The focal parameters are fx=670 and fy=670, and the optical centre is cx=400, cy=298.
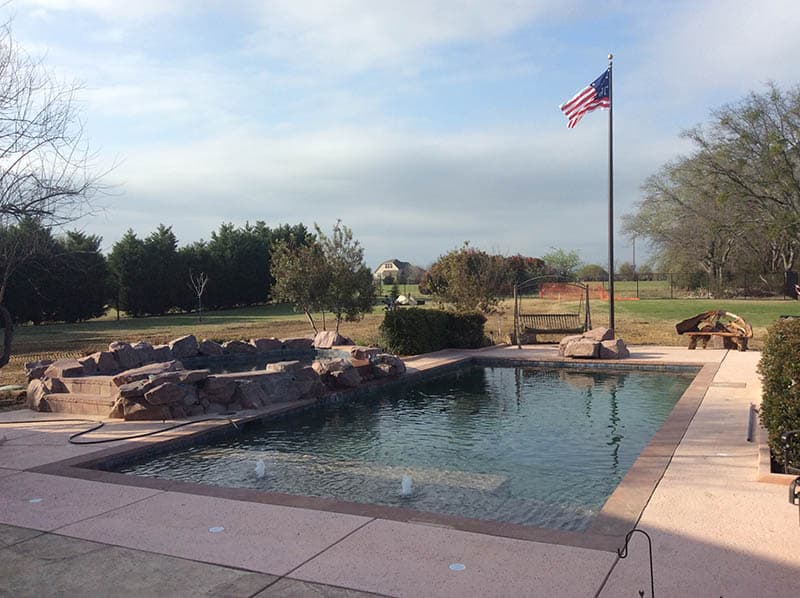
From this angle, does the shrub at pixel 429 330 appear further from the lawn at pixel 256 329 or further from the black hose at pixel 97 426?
the black hose at pixel 97 426

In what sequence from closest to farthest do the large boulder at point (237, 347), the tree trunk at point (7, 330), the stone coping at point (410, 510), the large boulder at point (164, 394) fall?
the stone coping at point (410, 510)
the tree trunk at point (7, 330)
the large boulder at point (164, 394)
the large boulder at point (237, 347)

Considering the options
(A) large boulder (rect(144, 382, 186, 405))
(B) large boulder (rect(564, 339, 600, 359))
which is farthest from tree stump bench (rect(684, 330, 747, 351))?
(A) large boulder (rect(144, 382, 186, 405))

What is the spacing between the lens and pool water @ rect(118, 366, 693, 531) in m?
5.80

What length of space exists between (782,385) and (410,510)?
10.5 feet

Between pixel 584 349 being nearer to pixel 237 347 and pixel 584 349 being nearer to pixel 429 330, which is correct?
pixel 429 330

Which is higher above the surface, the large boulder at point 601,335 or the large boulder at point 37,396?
the large boulder at point 601,335

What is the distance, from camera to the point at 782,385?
17.9 ft

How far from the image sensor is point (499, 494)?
232 inches

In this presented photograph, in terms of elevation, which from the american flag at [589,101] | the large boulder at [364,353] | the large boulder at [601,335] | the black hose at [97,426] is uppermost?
the american flag at [589,101]

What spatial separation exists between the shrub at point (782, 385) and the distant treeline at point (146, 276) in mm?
24543

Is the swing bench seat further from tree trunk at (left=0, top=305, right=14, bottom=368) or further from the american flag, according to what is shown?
tree trunk at (left=0, top=305, right=14, bottom=368)

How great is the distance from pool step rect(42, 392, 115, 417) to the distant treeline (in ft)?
60.7

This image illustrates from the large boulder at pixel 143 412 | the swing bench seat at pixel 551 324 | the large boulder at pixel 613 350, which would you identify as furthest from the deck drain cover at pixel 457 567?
the swing bench seat at pixel 551 324

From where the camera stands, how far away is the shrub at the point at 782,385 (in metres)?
5.34
